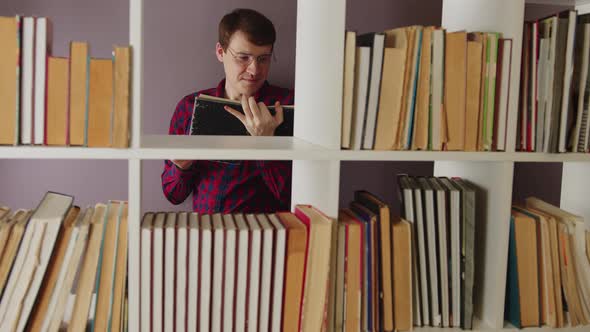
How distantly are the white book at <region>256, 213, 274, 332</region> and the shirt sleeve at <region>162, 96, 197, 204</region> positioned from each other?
1250 mm

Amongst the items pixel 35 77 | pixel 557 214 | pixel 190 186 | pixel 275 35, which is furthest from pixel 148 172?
pixel 557 214

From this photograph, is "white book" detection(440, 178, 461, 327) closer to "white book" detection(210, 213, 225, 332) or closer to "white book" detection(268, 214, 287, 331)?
"white book" detection(268, 214, 287, 331)

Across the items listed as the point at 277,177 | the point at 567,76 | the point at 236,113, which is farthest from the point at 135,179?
the point at 277,177

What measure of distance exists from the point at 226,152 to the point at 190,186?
55.8 inches

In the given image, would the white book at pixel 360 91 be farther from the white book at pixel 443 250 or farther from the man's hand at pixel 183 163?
the man's hand at pixel 183 163

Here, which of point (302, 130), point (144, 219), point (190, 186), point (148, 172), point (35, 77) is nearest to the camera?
point (35, 77)

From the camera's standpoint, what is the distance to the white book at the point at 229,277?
47.0 inches

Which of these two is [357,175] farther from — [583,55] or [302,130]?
[583,55]

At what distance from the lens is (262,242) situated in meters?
1.21

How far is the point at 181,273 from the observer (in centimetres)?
118

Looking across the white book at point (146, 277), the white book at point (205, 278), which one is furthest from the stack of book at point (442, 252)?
the white book at point (146, 277)

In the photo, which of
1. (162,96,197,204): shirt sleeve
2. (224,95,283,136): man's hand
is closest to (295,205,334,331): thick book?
(224,95,283,136): man's hand

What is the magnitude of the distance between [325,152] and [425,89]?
0.26 meters

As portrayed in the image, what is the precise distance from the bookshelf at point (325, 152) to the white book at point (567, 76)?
0.20 ft
